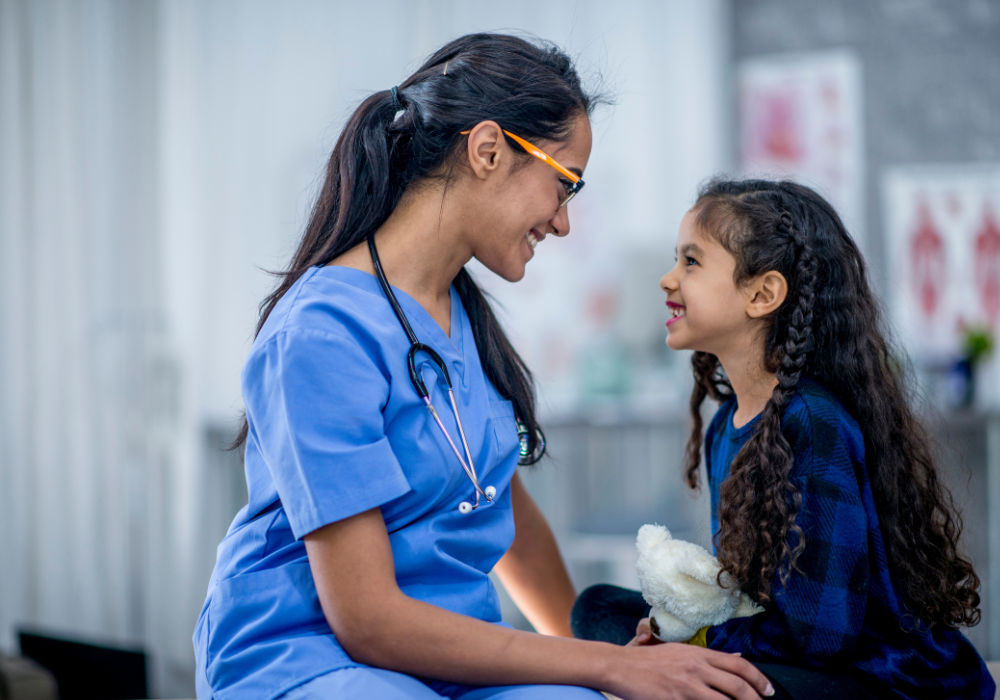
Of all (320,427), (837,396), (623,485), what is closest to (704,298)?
(837,396)

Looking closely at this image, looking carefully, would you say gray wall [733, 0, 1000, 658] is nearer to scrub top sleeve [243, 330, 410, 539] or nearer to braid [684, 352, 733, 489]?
braid [684, 352, 733, 489]

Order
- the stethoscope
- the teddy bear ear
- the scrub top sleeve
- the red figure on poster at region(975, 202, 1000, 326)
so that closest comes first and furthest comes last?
the scrub top sleeve
the stethoscope
the teddy bear ear
the red figure on poster at region(975, 202, 1000, 326)

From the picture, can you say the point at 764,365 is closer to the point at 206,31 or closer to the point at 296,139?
the point at 296,139

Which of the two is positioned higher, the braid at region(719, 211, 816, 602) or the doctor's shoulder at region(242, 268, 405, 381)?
the doctor's shoulder at region(242, 268, 405, 381)

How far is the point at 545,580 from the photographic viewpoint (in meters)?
1.30

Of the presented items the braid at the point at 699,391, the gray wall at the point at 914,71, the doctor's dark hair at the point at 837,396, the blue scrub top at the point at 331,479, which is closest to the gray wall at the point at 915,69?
the gray wall at the point at 914,71

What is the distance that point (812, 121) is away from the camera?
2854 mm

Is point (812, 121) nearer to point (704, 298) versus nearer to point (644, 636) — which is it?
point (704, 298)

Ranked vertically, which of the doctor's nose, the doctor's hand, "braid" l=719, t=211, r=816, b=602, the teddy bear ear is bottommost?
the doctor's hand

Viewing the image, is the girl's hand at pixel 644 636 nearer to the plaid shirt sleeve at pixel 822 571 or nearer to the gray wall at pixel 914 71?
the plaid shirt sleeve at pixel 822 571

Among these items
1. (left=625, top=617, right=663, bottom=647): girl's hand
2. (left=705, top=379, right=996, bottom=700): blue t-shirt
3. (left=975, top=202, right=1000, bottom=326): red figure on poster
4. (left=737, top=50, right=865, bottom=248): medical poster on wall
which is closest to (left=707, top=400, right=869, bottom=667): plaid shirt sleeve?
(left=705, top=379, right=996, bottom=700): blue t-shirt

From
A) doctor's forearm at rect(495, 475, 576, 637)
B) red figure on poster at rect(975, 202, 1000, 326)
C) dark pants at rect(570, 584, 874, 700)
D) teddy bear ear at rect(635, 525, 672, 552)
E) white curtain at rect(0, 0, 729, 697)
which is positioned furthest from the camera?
red figure on poster at rect(975, 202, 1000, 326)

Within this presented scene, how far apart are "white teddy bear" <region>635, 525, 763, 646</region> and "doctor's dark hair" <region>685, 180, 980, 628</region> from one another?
0.02 m

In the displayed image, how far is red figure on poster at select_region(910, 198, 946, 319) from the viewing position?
2.80m
